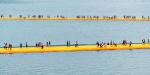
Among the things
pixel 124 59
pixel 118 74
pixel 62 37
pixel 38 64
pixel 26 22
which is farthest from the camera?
pixel 26 22

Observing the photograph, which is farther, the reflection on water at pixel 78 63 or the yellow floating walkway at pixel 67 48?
the yellow floating walkway at pixel 67 48

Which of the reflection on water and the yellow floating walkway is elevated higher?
the yellow floating walkway

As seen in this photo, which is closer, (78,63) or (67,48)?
(78,63)

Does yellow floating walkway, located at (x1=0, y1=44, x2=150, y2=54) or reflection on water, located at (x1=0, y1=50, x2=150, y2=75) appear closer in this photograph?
Result: reflection on water, located at (x1=0, y1=50, x2=150, y2=75)

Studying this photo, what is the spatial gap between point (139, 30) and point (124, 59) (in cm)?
8032

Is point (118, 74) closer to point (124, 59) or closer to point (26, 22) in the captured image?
point (124, 59)

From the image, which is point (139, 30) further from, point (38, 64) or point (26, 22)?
point (38, 64)

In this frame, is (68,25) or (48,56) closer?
(48,56)

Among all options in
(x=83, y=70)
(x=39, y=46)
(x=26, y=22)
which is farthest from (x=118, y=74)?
(x=26, y=22)

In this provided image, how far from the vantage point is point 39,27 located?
177875 millimetres

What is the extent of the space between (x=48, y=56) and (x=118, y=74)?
17.7 m

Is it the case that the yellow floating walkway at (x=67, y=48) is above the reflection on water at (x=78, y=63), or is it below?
above

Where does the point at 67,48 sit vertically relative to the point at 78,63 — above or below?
above

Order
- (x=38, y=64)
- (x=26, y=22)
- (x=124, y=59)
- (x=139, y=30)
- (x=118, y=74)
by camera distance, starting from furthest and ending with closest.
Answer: (x=26, y=22)
(x=139, y=30)
(x=124, y=59)
(x=38, y=64)
(x=118, y=74)
